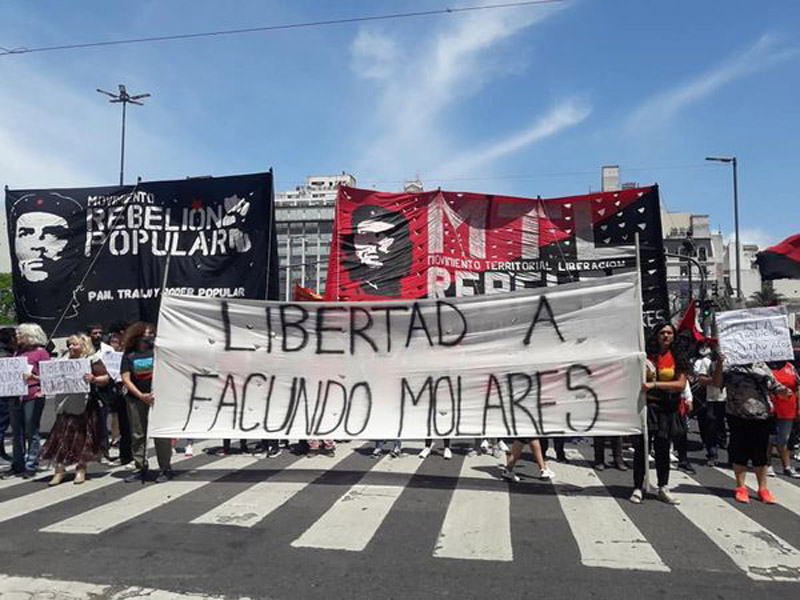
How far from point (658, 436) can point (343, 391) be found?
11.2 feet

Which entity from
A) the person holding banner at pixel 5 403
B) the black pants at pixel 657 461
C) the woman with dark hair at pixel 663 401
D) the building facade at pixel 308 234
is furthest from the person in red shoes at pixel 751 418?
the building facade at pixel 308 234

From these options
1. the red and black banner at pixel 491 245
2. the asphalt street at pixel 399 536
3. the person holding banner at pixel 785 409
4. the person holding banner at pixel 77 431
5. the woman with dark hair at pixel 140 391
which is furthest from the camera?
the red and black banner at pixel 491 245

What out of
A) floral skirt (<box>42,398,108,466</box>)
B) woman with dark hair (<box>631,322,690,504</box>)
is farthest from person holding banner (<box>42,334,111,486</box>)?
woman with dark hair (<box>631,322,690,504</box>)

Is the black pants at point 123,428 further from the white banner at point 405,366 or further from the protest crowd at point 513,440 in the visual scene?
the white banner at point 405,366

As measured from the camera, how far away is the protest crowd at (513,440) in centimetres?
658

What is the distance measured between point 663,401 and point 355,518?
11.0 feet

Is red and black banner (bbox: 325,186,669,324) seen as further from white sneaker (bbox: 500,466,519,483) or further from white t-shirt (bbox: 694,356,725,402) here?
white sneaker (bbox: 500,466,519,483)

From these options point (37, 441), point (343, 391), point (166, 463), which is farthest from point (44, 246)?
point (343, 391)

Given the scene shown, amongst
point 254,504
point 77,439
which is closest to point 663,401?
point 254,504

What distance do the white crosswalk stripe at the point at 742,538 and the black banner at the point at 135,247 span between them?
6.25 metres

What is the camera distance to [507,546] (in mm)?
4945

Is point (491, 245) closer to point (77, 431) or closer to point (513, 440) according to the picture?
point (513, 440)

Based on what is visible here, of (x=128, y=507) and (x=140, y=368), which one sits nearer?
(x=128, y=507)

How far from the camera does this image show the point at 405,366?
24.1 feet
